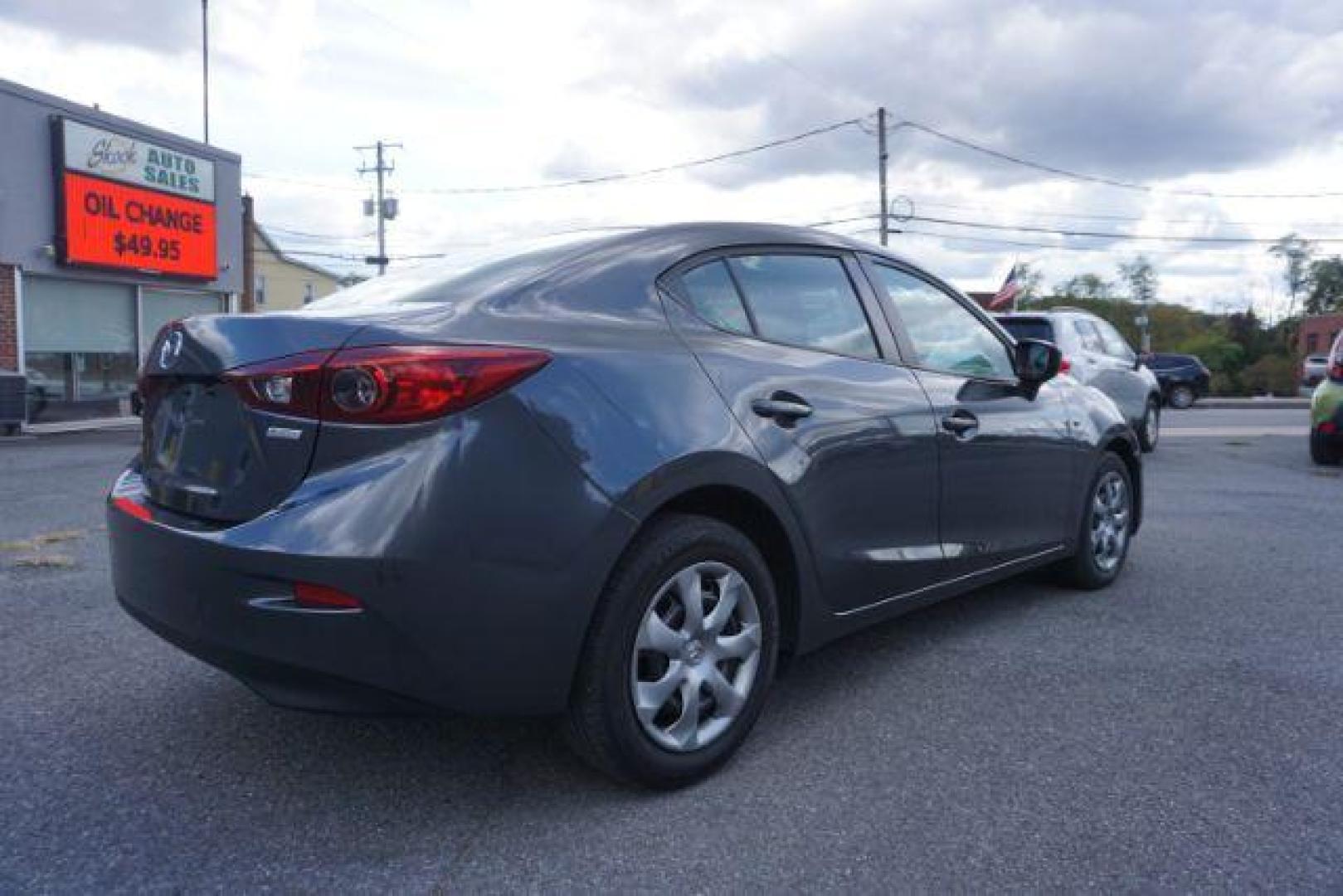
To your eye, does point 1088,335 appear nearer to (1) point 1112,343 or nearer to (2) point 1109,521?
(1) point 1112,343

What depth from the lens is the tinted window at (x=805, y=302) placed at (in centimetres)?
324

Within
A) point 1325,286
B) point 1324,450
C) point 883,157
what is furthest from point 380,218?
point 1325,286

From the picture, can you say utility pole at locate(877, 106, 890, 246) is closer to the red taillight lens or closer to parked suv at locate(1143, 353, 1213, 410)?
parked suv at locate(1143, 353, 1213, 410)

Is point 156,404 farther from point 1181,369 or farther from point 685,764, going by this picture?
point 1181,369

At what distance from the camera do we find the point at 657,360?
275cm

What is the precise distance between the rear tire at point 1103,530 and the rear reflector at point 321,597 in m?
3.45

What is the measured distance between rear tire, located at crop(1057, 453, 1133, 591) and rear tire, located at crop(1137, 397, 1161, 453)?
719 centimetres

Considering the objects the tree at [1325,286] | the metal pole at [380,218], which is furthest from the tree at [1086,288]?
the metal pole at [380,218]

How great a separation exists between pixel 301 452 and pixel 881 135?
33.4 m

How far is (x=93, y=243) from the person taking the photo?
18125 mm

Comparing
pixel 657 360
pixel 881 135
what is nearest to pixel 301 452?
pixel 657 360

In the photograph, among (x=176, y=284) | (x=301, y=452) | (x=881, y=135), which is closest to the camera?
(x=301, y=452)

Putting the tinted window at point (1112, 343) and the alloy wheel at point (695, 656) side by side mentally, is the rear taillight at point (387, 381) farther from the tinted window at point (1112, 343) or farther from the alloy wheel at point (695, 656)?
the tinted window at point (1112, 343)

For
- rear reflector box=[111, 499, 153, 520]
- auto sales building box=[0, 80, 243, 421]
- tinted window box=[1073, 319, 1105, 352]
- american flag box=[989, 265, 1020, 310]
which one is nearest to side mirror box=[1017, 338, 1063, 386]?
rear reflector box=[111, 499, 153, 520]
